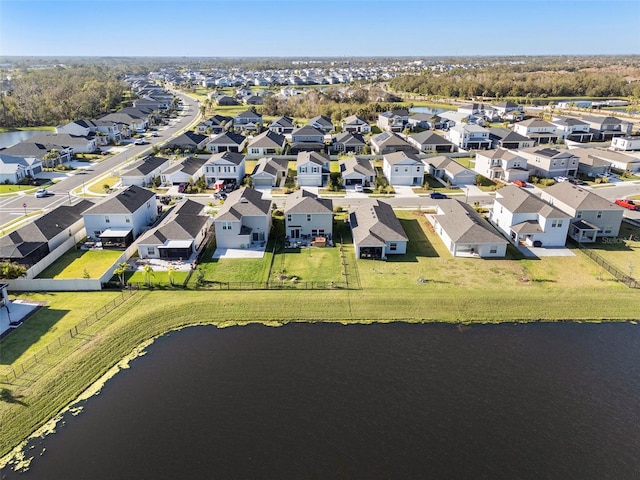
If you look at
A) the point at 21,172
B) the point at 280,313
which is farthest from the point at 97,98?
the point at 280,313

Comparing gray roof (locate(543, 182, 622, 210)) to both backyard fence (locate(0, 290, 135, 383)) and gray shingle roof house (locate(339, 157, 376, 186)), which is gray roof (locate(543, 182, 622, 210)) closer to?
gray shingle roof house (locate(339, 157, 376, 186))

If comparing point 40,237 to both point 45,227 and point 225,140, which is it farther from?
point 225,140

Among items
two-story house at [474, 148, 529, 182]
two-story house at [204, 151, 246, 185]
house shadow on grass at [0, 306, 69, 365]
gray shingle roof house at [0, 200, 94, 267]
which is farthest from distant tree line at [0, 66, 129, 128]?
two-story house at [474, 148, 529, 182]

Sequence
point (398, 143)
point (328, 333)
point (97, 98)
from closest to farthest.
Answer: point (328, 333) < point (398, 143) < point (97, 98)

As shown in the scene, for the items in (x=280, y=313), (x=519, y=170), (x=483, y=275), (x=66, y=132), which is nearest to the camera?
(x=280, y=313)

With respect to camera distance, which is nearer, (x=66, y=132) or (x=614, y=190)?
(x=614, y=190)

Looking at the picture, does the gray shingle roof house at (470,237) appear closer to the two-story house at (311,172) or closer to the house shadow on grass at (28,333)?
the two-story house at (311,172)

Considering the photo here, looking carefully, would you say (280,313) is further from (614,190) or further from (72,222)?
(614,190)
